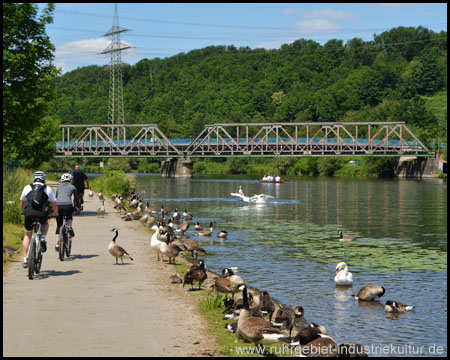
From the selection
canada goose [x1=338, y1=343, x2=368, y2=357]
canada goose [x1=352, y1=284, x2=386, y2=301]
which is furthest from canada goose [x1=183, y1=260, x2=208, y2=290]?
canada goose [x1=338, y1=343, x2=368, y2=357]

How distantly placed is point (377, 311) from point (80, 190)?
20073 mm

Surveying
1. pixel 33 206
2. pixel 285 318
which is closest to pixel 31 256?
pixel 33 206

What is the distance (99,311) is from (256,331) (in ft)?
13.2

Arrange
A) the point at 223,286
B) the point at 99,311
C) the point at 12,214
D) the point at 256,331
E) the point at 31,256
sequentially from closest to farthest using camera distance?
1. the point at 256,331
2. the point at 99,311
3. the point at 223,286
4. the point at 31,256
5. the point at 12,214

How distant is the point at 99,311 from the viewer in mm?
14375

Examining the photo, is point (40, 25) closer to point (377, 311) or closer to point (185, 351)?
point (377, 311)

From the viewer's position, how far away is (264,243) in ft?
110

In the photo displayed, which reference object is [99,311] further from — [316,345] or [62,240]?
[62,240]

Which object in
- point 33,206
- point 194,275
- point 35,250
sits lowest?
point 194,275

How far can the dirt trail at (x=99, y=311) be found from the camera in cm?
1158

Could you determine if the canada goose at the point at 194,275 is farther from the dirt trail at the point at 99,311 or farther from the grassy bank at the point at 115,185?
the grassy bank at the point at 115,185

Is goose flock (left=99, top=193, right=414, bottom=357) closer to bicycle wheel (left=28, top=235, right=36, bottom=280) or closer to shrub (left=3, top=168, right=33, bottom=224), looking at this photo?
bicycle wheel (left=28, top=235, right=36, bottom=280)

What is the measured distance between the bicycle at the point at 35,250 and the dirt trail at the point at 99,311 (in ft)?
1.06

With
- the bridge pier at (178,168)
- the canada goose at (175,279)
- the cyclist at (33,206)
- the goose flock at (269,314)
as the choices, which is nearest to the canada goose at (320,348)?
the goose flock at (269,314)
